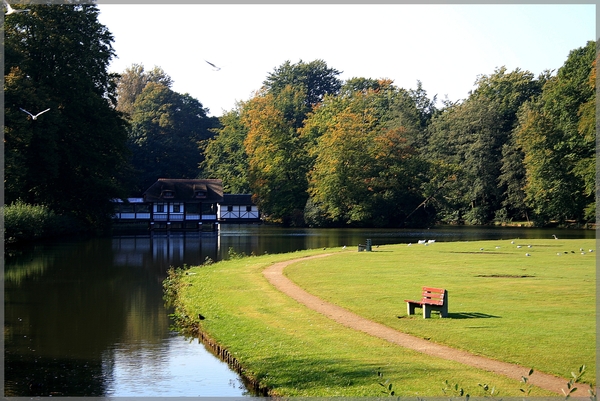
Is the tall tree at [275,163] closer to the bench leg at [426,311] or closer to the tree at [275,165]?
the tree at [275,165]

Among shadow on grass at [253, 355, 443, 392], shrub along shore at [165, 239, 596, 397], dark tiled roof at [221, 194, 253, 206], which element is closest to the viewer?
shadow on grass at [253, 355, 443, 392]

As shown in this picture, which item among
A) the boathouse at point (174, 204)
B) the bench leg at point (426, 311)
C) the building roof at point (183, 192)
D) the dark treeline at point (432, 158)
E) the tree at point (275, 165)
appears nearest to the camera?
the bench leg at point (426, 311)

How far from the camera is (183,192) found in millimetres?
77062

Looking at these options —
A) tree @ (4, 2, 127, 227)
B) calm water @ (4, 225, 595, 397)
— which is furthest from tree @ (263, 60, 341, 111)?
calm water @ (4, 225, 595, 397)

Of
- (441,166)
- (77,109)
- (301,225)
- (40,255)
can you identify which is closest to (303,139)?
(301,225)

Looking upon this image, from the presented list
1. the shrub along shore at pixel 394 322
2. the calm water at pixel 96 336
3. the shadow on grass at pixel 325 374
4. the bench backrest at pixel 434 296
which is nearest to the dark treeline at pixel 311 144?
the calm water at pixel 96 336

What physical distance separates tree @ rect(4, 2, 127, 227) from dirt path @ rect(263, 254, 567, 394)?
3432 cm

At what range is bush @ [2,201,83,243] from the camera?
1745 inches

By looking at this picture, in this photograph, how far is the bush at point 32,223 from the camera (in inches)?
1745

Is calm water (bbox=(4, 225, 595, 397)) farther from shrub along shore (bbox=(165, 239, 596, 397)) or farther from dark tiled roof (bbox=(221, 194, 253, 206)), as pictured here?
dark tiled roof (bbox=(221, 194, 253, 206))

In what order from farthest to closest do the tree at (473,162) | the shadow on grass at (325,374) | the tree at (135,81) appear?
the tree at (135,81)
the tree at (473,162)
the shadow on grass at (325,374)

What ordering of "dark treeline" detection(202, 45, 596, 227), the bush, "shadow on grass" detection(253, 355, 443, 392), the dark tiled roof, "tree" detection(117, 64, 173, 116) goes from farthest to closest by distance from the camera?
1. "tree" detection(117, 64, 173, 116)
2. the dark tiled roof
3. "dark treeline" detection(202, 45, 596, 227)
4. the bush
5. "shadow on grass" detection(253, 355, 443, 392)

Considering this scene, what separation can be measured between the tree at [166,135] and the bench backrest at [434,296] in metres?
68.3

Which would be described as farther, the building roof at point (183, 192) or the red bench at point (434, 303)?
the building roof at point (183, 192)
